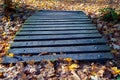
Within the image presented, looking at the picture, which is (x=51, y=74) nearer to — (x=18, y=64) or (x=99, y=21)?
(x=18, y=64)

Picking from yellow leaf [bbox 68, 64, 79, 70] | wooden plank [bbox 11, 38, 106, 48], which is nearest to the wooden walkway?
wooden plank [bbox 11, 38, 106, 48]

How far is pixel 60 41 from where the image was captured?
453 cm

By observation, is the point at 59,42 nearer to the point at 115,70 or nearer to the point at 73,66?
the point at 73,66

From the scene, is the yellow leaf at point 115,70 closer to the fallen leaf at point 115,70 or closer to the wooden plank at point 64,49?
the fallen leaf at point 115,70

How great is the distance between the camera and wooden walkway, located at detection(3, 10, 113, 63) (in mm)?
3873

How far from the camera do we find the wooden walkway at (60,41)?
12.7 feet

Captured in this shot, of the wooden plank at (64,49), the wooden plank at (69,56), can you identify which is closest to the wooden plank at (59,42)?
the wooden plank at (64,49)

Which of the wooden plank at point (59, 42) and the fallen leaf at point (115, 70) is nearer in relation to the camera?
the fallen leaf at point (115, 70)

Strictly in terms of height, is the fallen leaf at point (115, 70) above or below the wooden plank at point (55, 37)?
below

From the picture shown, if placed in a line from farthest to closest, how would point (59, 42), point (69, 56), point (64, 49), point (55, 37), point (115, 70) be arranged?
point (55, 37)
point (59, 42)
point (64, 49)
point (69, 56)
point (115, 70)

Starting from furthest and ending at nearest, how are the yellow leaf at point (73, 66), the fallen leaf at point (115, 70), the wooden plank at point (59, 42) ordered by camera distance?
the wooden plank at point (59, 42), the yellow leaf at point (73, 66), the fallen leaf at point (115, 70)

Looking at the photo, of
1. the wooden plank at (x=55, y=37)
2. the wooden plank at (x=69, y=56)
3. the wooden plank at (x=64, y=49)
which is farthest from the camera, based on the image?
the wooden plank at (x=55, y=37)

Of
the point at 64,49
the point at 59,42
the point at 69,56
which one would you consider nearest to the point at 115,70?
the point at 69,56

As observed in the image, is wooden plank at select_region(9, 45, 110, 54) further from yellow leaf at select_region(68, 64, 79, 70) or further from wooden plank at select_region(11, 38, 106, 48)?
yellow leaf at select_region(68, 64, 79, 70)
